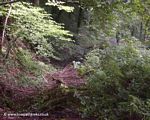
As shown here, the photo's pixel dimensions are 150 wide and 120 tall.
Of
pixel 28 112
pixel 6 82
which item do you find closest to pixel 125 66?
pixel 28 112

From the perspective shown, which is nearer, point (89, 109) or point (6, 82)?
point (89, 109)

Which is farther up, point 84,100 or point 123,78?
point 123,78

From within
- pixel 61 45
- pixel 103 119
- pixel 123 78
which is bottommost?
pixel 61 45

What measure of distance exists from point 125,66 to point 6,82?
11.2 ft

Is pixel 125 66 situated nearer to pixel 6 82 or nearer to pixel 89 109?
pixel 89 109

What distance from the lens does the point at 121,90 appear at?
6.04m

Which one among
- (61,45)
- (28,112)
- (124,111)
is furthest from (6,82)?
(61,45)

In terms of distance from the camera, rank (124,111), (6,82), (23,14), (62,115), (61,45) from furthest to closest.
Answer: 1. (61,45)
2. (23,14)
3. (6,82)
4. (62,115)
5. (124,111)

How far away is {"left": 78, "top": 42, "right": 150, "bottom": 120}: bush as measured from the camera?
5602mm

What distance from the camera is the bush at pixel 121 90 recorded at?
5.60 m

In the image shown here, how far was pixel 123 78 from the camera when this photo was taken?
6.44 m

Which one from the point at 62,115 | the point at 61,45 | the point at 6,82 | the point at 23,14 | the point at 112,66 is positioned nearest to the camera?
the point at 62,115

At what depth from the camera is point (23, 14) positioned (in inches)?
355

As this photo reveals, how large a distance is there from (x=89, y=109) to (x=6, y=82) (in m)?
3.05
